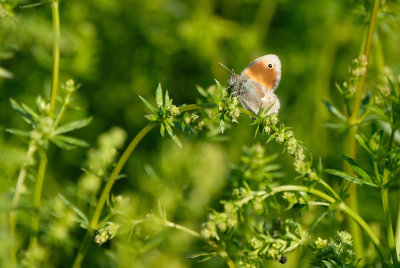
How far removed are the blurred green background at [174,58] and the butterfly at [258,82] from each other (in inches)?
47.3

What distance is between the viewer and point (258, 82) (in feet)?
8.82

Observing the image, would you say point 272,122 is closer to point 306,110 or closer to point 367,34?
point 367,34

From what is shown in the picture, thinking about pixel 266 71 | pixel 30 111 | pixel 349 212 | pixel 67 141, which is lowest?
pixel 349 212

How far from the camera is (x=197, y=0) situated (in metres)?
4.88

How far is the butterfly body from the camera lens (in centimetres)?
258

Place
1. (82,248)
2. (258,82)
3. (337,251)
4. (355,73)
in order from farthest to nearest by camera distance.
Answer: (258,82) < (355,73) < (82,248) < (337,251)

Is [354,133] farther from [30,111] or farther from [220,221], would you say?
[30,111]

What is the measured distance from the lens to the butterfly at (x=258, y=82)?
2.58m

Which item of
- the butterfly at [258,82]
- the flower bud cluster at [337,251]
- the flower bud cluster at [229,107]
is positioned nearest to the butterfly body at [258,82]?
the butterfly at [258,82]

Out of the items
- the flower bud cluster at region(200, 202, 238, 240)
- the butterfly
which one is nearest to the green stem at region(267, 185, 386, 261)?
the flower bud cluster at region(200, 202, 238, 240)

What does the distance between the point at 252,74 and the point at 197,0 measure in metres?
2.39

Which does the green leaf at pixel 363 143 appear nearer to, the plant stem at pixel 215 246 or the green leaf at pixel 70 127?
the plant stem at pixel 215 246

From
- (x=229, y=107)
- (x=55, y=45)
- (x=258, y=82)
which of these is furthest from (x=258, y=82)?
(x=55, y=45)

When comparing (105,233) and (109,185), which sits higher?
(109,185)
